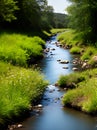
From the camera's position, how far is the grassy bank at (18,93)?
17.4 m

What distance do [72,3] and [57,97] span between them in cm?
3533

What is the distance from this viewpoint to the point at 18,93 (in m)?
19.2

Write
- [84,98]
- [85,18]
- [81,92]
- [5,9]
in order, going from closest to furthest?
[84,98], [81,92], [85,18], [5,9]

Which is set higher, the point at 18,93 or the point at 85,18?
the point at 18,93

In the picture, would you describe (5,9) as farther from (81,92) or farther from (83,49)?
(81,92)

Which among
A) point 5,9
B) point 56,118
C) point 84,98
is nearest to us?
point 56,118

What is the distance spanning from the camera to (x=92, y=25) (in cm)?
5322

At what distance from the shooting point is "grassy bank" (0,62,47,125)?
17.4 meters

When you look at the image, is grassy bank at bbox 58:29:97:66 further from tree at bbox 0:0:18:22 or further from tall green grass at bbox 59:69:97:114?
tall green grass at bbox 59:69:97:114

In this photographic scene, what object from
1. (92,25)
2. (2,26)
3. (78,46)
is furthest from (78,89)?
(2,26)

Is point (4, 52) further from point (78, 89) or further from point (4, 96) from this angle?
point (4, 96)

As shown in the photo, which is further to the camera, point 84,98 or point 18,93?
point 84,98

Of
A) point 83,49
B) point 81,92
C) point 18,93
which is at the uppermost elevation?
point 18,93

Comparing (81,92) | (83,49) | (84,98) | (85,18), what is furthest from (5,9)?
(84,98)
